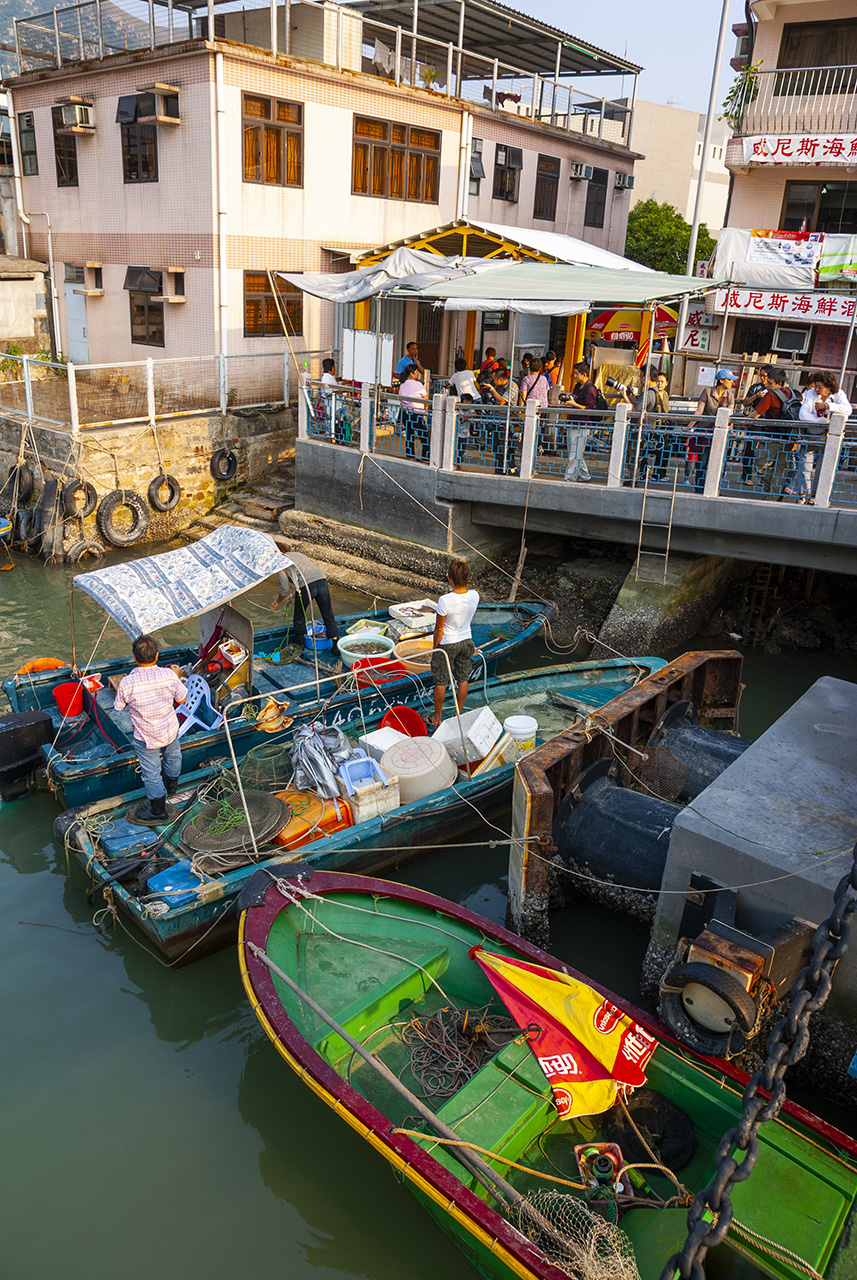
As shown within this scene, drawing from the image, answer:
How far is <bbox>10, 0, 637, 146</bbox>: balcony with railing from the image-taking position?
1853cm

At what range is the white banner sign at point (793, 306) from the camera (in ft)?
54.3

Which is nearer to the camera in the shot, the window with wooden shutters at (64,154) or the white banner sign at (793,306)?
the white banner sign at (793,306)

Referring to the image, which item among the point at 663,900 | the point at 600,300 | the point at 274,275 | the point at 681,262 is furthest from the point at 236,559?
the point at 681,262

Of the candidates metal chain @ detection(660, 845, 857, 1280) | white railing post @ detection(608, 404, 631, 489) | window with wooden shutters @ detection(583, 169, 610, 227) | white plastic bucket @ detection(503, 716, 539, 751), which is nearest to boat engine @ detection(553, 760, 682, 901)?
white plastic bucket @ detection(503, 716, 539, 751)

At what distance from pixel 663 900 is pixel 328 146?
17871mm

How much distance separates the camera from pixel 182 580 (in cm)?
848

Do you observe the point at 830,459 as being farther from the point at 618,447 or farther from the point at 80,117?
the point at 80,117

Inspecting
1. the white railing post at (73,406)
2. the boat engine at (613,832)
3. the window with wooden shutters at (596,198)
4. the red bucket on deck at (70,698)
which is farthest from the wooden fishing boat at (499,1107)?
the window with wooden shutters at (596,198)

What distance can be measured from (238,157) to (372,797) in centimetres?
1468

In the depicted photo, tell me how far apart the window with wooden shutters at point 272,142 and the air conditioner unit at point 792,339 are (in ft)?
36.8

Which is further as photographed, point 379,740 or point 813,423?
point 813,423

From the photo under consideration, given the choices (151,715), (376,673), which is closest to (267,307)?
(376,673)

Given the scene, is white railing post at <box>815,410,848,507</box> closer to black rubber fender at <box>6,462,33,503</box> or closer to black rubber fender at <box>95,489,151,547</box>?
black rubber fender at <box>95,489,151,547</box>

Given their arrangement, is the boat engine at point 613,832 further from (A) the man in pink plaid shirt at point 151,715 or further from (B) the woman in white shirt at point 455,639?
(A) the man in pink plaid shirt at point 151,715
